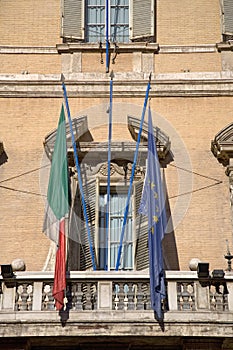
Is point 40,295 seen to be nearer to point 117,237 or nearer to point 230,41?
point 117,237


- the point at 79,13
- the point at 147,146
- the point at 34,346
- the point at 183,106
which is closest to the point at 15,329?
the point at 34,346

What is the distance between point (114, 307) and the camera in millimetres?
12914

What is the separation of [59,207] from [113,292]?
1.83m

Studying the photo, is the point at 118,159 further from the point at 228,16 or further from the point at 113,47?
the point at 228,16

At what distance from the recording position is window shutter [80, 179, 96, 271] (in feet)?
48.9

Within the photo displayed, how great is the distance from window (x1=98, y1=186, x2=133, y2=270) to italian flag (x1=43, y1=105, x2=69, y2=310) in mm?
913

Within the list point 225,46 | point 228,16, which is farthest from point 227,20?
point 225,46

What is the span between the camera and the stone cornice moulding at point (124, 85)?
16.7 meters

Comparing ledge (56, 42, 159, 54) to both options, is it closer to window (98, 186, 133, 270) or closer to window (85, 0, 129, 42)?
window (85, 0, 129, 42)

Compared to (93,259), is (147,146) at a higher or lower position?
higher

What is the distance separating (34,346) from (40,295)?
769mm

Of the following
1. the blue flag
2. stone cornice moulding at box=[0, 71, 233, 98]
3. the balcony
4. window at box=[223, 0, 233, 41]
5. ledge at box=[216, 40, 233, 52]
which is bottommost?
the balcony

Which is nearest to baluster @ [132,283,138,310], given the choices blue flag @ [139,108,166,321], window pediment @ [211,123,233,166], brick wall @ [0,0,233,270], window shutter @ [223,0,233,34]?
blue flag @ [139,108,166,321]

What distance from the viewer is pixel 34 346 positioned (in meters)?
12.9
